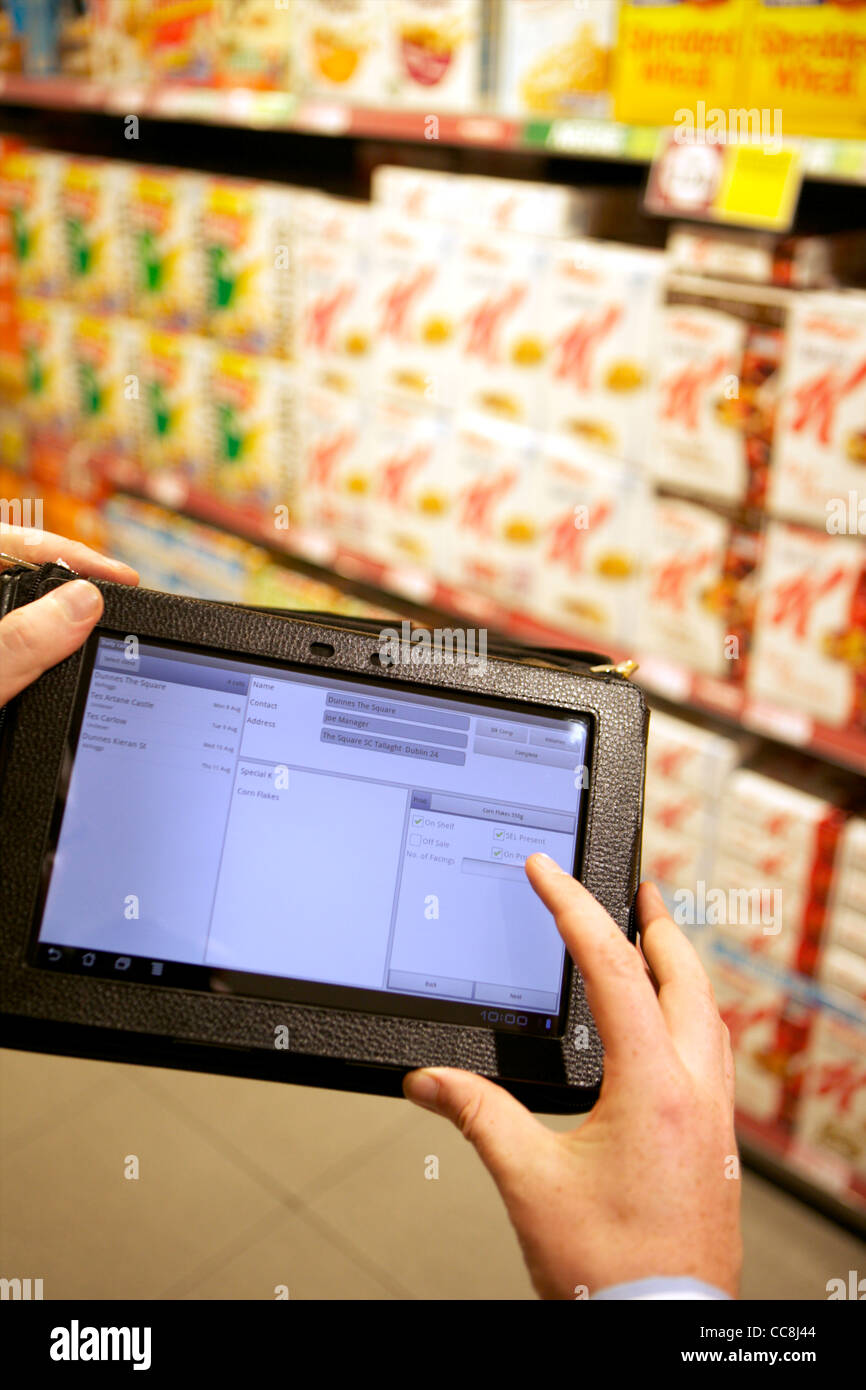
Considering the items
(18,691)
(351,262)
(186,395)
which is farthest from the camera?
(186,395)

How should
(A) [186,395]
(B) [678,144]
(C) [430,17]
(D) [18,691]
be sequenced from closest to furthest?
(D) [18,691], (B) [678,144], (C) [430,17], (A) [186,395]

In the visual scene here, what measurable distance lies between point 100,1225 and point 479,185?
1530 mm

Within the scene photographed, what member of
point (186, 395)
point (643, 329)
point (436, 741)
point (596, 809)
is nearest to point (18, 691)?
point (436, 741)

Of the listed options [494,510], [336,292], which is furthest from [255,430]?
[494,510]

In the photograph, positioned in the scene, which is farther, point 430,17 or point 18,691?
point 430,17

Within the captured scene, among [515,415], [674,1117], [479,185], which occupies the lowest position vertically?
[674,1117]

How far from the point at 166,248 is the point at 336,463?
21.2 inches

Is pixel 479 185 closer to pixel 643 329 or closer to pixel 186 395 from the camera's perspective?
pixel 643 329

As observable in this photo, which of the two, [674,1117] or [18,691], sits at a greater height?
[18,691]

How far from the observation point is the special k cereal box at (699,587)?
1.49 metres

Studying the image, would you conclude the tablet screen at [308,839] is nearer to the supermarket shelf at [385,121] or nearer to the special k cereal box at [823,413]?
the special k cereal box at [823,413]

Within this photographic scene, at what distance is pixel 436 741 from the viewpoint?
2.71 ft

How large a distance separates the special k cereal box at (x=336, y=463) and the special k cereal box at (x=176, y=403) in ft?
0.92

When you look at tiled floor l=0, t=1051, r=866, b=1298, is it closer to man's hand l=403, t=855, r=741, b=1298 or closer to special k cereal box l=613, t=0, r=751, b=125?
man's hand l=403, t=855, r=741, b=1298
